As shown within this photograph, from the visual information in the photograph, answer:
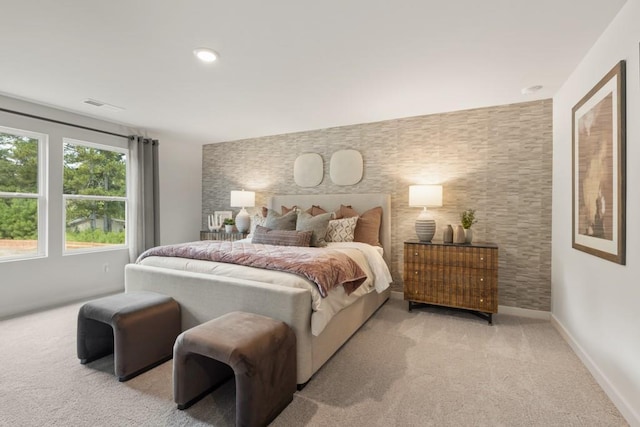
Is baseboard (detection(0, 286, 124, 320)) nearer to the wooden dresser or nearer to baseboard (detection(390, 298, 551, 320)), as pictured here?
the wooden dresser

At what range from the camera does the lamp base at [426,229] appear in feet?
11.7

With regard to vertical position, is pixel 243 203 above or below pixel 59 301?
above

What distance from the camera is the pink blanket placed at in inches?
88.3

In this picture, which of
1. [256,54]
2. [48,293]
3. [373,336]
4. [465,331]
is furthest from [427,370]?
[48,293]

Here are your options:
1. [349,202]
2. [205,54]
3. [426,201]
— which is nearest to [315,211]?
[349,202]

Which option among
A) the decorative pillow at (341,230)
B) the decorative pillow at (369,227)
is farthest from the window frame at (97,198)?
the decorative pillow at (369,227)

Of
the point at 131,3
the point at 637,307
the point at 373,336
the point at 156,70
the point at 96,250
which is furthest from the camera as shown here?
the point at 96,250

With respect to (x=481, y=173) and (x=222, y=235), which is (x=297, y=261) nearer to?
(x=481, y=173)

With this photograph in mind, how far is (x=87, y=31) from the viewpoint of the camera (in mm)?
2086

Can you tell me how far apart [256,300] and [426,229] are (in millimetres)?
2217

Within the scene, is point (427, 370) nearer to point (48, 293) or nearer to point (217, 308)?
point (217, 308)

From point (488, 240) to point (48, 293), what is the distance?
526 cm

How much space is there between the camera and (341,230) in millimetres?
3807

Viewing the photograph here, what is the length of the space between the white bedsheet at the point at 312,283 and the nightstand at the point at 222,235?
202 cm
